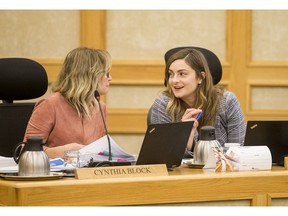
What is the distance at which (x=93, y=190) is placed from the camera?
9.79 feet

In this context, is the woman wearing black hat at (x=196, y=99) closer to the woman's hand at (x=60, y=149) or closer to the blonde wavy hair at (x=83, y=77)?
the blonde wavy hair at (x=83, y=77)

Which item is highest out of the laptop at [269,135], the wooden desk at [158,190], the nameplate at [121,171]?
the laptop at [269,135]

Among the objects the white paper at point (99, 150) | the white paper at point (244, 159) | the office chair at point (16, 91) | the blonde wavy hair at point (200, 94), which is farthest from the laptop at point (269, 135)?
the office chair at point (16, 91)

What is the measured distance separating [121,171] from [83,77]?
1281mm

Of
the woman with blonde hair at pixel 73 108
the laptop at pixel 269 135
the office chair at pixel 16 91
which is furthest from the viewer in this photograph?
the office chair at pixel 16 91

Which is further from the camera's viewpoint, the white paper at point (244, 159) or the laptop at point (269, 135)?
the laptop at point (269, 135)

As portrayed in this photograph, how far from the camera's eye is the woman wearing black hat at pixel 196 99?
4.50 meters

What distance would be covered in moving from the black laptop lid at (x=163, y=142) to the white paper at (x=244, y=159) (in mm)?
158

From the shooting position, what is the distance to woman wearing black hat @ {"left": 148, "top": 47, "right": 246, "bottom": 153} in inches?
177

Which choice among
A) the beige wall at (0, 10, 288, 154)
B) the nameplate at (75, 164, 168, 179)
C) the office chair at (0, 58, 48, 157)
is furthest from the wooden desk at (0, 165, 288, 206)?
the beige wall at (0, 10, 288, 154)

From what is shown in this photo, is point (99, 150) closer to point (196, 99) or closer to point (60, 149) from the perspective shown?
point (60, 149)

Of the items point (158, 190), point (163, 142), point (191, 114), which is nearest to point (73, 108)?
point (191, 114)

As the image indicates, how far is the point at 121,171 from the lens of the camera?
3178 millimetres
